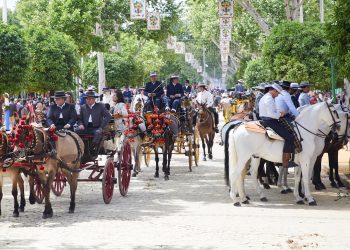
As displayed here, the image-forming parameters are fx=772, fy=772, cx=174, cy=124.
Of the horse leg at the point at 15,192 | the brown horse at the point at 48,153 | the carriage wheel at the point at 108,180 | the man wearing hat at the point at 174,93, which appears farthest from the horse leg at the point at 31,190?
the man wearing hat at the point at 174,93

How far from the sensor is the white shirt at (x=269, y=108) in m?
15.2

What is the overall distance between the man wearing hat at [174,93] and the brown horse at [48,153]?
7277mm

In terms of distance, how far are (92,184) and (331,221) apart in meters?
7.87

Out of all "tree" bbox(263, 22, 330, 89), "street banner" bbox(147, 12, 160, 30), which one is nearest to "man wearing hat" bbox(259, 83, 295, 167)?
"tree" bbox(263, 22, 330, 89)

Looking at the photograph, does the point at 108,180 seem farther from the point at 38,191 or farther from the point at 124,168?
the point at 38,191

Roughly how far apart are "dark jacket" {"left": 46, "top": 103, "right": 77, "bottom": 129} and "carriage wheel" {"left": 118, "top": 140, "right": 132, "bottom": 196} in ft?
4.42

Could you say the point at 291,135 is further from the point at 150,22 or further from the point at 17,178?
the point at 150,22

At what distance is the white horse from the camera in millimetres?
15195

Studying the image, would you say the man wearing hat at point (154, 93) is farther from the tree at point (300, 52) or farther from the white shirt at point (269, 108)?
the white shirt at point (269, 108)

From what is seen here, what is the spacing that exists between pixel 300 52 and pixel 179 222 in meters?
14.5

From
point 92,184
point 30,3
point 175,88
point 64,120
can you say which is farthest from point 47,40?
point 30,3

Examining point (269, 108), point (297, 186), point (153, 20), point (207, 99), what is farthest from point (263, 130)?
point (153, 20)

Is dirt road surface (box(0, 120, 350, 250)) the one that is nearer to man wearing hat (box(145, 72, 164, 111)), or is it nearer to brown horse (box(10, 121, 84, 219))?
brown horse (box(10, 121, 84, 219))

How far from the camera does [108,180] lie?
50.6 ft
